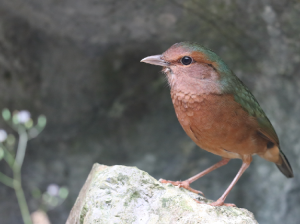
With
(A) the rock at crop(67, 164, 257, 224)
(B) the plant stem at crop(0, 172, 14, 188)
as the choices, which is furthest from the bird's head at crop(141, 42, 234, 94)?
(B) the plant stem at crop(0, 172, 14, 188)

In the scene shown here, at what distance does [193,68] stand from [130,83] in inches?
86.4

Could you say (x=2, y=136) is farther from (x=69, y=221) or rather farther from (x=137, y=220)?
(x=137, y=220)

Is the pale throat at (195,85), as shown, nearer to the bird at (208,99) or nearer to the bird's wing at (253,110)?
the bird at (208,99)

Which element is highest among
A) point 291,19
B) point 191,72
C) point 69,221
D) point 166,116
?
point 291,19

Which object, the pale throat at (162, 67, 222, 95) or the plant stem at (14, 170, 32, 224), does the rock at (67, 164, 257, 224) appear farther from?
the plant stem at (14, 170, 32, 224)

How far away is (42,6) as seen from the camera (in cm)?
421

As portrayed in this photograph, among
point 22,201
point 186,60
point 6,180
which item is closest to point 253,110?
point 186,60

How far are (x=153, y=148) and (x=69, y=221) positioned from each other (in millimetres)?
2410

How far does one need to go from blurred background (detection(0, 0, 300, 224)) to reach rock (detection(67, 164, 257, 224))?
2368 millimetres

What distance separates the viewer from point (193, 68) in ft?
9.91

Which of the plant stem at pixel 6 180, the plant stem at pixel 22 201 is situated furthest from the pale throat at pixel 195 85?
the plant stem at pixel 6 180

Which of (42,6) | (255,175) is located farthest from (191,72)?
(255,175)

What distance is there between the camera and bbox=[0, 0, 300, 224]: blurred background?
4.24m

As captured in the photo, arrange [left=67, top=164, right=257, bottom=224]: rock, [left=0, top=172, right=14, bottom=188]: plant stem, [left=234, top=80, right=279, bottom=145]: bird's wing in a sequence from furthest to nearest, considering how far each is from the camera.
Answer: [left=0, top=172, right=14, bottom=188]: plant stem → [left=234, top=80, right=279, bottom=145]: bird's wing → [left=67, top=164, right=257, bottom=224]: rock
